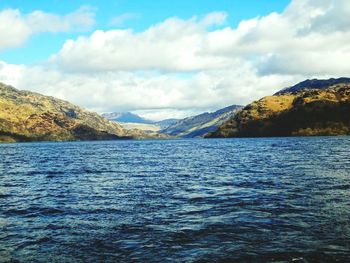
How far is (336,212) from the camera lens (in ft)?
102

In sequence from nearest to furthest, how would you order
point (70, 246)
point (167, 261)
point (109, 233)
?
point (167, 261) < point (70, 246) < point (109, 233)

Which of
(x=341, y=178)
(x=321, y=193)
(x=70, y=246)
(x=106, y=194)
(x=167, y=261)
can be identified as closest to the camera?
(x=167, y=261)

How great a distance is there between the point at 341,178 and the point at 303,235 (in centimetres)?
3084

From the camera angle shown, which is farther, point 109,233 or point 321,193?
point 321,193

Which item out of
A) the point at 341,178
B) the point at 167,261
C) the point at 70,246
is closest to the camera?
the point at 167,261

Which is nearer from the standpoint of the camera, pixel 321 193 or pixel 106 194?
pixel 321 193

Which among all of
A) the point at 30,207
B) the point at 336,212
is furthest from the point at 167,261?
the point at 30,207

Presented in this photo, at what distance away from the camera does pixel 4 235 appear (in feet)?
87.8

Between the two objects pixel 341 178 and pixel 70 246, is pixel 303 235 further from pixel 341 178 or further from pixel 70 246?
pixel 341 178

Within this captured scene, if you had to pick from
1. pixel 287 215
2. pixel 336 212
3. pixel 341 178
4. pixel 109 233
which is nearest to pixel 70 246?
pixel 109 233

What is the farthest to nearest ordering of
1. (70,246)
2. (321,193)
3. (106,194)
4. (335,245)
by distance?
(106,194) → (321,193) → (70,246) → (335,245)

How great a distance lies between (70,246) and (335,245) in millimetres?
15539

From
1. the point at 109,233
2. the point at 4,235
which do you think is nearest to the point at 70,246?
the point at 109,233

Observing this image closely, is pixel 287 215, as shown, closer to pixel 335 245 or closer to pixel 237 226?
pixel 237 226
